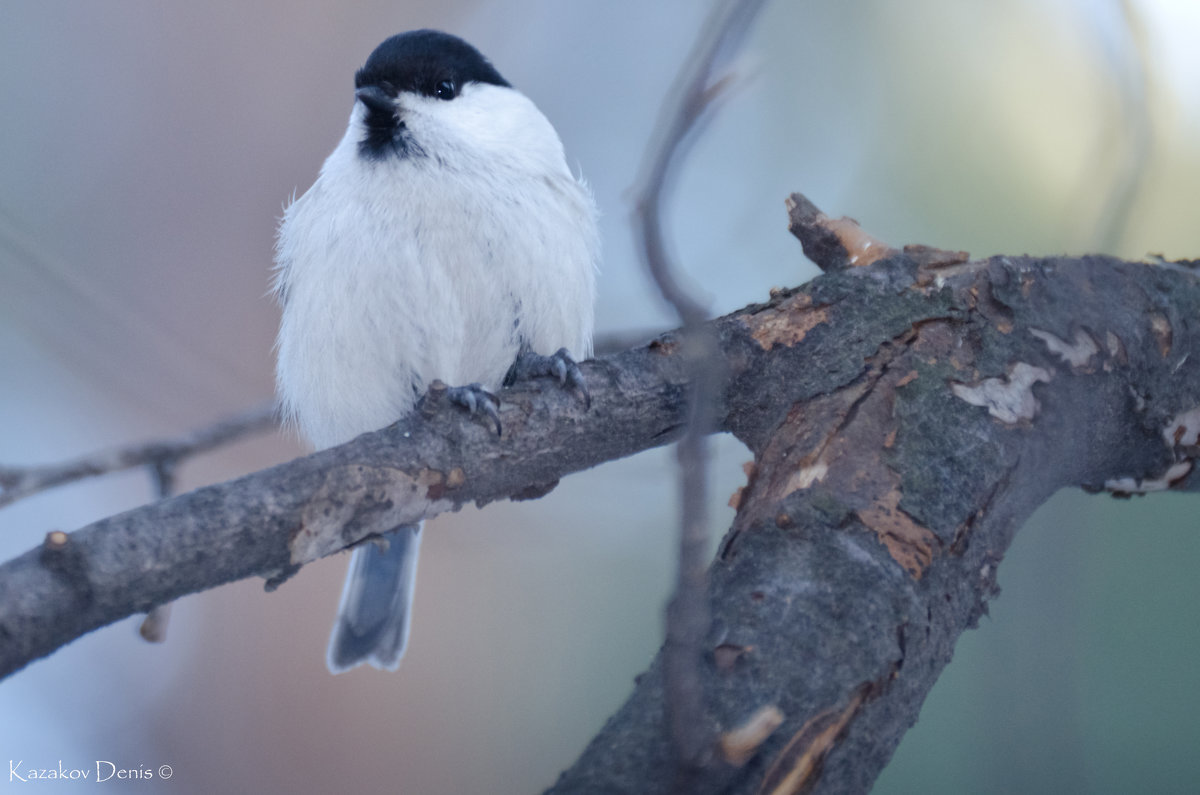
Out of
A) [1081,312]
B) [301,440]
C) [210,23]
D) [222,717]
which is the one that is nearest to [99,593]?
[301,440]

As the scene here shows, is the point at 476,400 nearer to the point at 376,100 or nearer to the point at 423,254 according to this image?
the point at 423,254

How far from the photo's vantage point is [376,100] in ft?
5.96

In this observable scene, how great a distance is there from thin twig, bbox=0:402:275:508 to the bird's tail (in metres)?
0.47

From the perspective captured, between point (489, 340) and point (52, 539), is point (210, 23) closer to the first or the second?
point (489, 340)

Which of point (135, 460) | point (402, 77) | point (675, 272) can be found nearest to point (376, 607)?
point (135, 460)

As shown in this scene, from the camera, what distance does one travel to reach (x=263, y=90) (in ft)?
9.06

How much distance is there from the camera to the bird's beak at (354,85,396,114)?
71.4 inches

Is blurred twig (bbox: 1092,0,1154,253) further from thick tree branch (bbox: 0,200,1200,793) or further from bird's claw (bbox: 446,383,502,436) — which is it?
bird's claw (bbox: 446,383,502,436)

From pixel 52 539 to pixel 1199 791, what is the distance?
216 cm

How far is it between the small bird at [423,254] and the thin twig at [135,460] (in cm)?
16

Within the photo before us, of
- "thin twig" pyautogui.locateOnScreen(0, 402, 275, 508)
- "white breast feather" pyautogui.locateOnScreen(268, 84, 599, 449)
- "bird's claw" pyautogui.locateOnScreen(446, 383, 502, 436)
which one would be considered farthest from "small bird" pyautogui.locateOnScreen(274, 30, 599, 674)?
"bird's claw" pyautogui.locateOnScreen(446, 383, 502, 436)

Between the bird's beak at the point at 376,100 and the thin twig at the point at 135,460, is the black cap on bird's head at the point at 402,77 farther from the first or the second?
the thin twig at the point at 135,460

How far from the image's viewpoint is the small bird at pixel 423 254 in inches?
65.1

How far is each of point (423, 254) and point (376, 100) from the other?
1.34 feet
